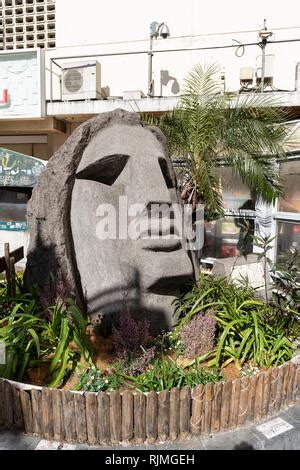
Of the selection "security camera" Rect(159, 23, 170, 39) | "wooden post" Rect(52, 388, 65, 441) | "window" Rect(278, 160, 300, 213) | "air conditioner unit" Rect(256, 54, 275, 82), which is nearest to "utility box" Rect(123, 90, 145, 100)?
"security camera" Rect(159, 23, 170, 39)

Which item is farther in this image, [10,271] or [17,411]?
[10,271]

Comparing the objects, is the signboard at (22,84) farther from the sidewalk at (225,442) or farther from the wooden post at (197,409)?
the wooden post at (197,409)

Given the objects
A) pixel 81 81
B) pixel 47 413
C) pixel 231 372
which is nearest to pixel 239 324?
pixel 231 372

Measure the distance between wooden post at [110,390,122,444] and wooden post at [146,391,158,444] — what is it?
213 mm

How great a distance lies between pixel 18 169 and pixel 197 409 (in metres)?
7.43

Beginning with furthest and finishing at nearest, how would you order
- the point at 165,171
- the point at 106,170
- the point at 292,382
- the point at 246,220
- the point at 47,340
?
1. the point at 246,220
2. the point at 165,171
3. the point at 106,170
4. the point at 47,340
5. the point at 292,382

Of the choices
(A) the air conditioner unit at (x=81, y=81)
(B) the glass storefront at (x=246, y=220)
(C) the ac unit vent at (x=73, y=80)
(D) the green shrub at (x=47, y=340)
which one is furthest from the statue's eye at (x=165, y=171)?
(C) the ac unit vent at (x=73, y=80)

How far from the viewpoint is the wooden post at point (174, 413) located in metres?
2.65

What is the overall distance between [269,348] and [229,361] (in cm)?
46

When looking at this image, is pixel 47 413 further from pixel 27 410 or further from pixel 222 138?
pixel 222 138

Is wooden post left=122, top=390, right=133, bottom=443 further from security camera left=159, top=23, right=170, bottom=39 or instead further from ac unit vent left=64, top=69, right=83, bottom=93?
security camera left=159, top=23, right=170, bottom=39

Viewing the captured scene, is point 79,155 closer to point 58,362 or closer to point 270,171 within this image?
point 58,362

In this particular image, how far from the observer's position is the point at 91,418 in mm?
2617

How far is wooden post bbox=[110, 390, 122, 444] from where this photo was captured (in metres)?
2.60
